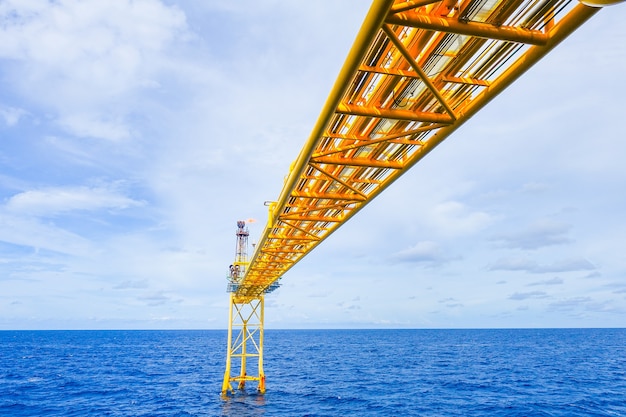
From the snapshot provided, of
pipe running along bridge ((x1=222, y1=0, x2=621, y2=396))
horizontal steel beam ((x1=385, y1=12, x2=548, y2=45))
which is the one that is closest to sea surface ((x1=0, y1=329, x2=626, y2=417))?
pipe running along bridge ((x1=222, y1=0, x2=621, y2=396))

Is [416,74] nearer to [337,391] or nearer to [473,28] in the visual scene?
[473,28]

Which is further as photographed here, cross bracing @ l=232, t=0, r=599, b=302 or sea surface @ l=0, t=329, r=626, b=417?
sea surface @ l=0, t=329, r=626, b=417

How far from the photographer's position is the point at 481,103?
716cm

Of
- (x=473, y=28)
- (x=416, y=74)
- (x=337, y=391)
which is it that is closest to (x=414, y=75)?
(x=416, y=74)

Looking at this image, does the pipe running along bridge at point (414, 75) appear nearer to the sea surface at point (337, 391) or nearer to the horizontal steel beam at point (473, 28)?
the horizontal steel beam at point (473, 28)

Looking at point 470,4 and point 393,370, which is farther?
point 393,370

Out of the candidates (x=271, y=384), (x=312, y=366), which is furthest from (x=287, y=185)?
(x=312, y=366)

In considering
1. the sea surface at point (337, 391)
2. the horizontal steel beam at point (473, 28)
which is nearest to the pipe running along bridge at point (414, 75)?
the horizontal steel beam at point (473, 28)

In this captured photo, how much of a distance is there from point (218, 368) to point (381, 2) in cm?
5997

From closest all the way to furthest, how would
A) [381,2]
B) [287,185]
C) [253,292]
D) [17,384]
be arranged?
[381,2] < [287,185] < [253,292] < [17,384]

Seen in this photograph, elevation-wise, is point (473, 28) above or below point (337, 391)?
above

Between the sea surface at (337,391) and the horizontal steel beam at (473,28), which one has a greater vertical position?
the horizontal steel beam at (473,28)

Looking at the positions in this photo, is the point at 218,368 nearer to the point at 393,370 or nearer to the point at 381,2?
the point at 393,370

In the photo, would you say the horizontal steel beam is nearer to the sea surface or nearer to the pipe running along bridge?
the pipe running along bridge
